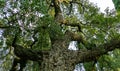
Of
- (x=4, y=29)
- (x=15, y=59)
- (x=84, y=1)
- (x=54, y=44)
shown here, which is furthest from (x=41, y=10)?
(x=84, y=1)

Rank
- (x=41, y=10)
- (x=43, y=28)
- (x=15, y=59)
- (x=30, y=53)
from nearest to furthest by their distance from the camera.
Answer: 1. (x=41, y=10)
2. (x=43, y=28)
3. (x=30, y=53)
4. (x=15, y=59)

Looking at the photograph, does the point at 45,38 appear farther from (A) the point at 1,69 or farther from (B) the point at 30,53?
(A) the point at 1,69

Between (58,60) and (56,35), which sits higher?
(56,35)

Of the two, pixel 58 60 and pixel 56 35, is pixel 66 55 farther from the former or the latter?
pixel 56 35

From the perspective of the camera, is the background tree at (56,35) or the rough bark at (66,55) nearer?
the background tree at (56,35)

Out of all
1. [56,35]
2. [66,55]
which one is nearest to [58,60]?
[66,55]

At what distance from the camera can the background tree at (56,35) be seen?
20.3ft

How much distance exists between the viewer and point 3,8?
6.04 m

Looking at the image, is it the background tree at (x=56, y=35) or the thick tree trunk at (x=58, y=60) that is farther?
the thick tree trunk at (x=58, y=60)

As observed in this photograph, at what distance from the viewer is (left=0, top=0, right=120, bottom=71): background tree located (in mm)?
6172

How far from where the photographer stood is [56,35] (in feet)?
22.5

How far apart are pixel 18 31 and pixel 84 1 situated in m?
3.72

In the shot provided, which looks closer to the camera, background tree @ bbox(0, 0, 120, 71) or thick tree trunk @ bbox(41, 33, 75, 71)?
background tree @ bbox(0, 0, 120, 71)

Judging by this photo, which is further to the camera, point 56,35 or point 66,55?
point 66,55
